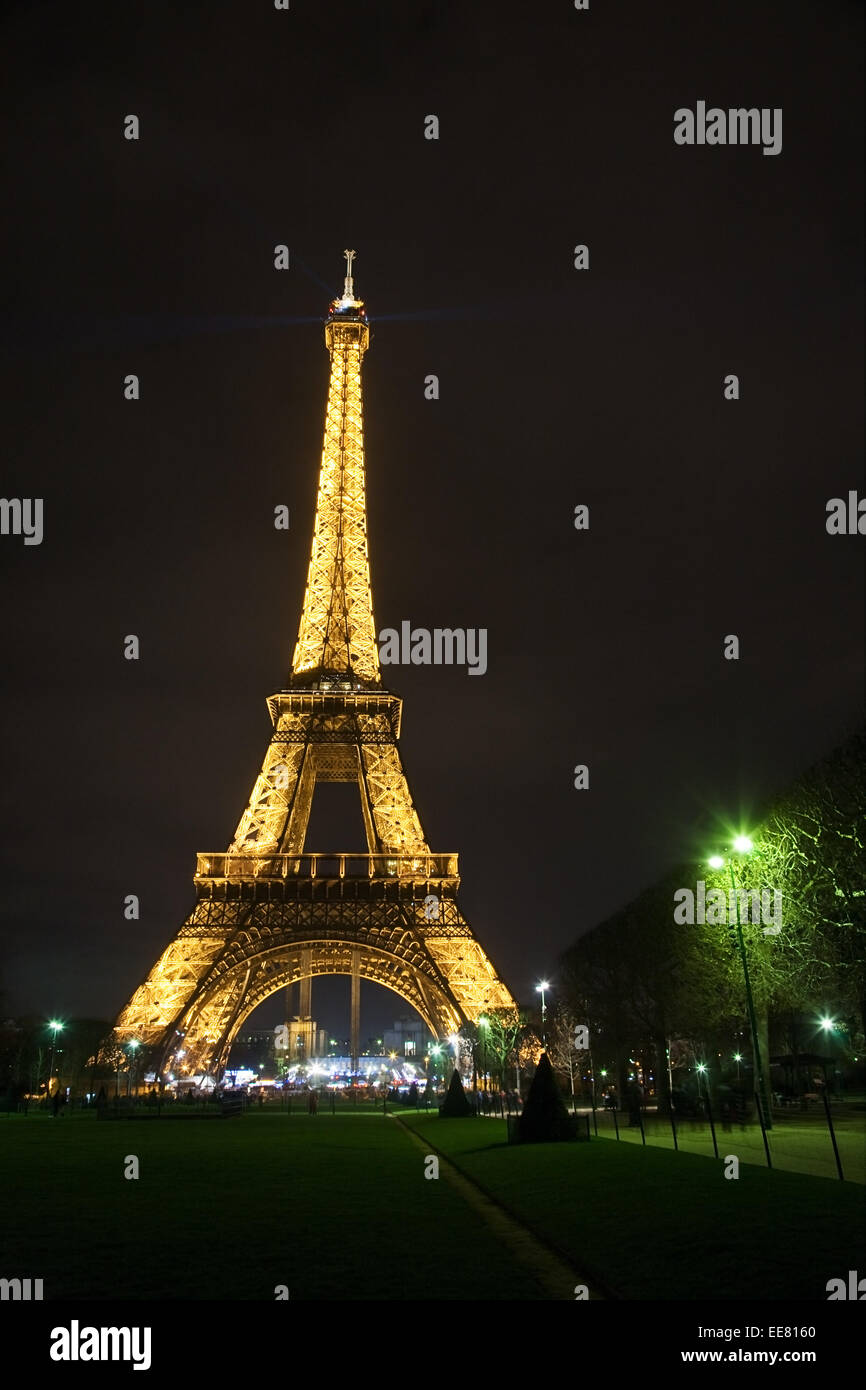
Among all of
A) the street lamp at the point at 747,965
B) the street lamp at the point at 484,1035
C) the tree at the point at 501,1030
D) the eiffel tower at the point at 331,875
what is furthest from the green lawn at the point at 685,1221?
the eiffel tower at the point at 331,875

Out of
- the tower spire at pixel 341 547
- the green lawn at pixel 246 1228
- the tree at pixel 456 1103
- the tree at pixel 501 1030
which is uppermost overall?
the tower spire at pixel 341 547

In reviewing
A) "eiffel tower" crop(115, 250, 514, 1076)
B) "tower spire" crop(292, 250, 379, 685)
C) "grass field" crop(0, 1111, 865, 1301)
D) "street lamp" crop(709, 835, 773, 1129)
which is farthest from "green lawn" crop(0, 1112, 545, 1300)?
"tower spire" crop(292, 250, 379, 685)

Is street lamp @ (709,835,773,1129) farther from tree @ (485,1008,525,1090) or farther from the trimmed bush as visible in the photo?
tree @ (485,1008,525,1090)

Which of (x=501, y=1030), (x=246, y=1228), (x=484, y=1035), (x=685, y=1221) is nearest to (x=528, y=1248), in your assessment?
(x=685, y=1221)

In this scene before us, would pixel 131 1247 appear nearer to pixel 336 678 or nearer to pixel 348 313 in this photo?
pixel 336 678

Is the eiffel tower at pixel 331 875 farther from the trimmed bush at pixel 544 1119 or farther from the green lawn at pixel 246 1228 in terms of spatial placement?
the green lawn at pixel 246 1228

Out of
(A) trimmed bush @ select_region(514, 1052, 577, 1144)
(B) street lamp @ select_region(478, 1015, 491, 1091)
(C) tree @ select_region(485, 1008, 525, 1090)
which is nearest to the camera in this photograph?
(A) trimmed bush @ select_region(514, 1052, 577, 1144)

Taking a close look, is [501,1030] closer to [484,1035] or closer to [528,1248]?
[484,1035]
